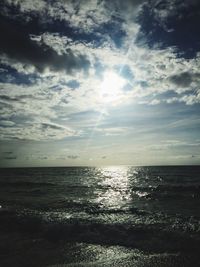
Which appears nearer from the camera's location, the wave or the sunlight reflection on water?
the wave

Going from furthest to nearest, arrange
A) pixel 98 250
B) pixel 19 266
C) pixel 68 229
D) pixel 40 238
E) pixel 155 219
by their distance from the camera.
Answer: pixel 155 219, pixel 68 229, pixel 40 238, pixel 98 250, pixel 19 266

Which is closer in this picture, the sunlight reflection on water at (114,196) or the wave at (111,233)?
the wave at (111,233)

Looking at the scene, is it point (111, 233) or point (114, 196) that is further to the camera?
point (114, 196)

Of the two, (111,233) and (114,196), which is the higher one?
(111,233)

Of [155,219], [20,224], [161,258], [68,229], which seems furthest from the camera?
[155,219]

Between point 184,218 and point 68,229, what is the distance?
25.3 ft

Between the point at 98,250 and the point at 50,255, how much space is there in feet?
6.22

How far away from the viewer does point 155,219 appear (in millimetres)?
16000

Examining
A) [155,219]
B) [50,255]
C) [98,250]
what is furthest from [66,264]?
[155,219]

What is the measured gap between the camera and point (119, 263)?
8.65 metres

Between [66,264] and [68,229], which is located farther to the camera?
[68,229]

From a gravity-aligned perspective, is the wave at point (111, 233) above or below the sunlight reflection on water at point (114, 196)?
above

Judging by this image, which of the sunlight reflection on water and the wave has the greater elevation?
the wave

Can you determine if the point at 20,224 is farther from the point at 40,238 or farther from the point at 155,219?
the point at 155,219
